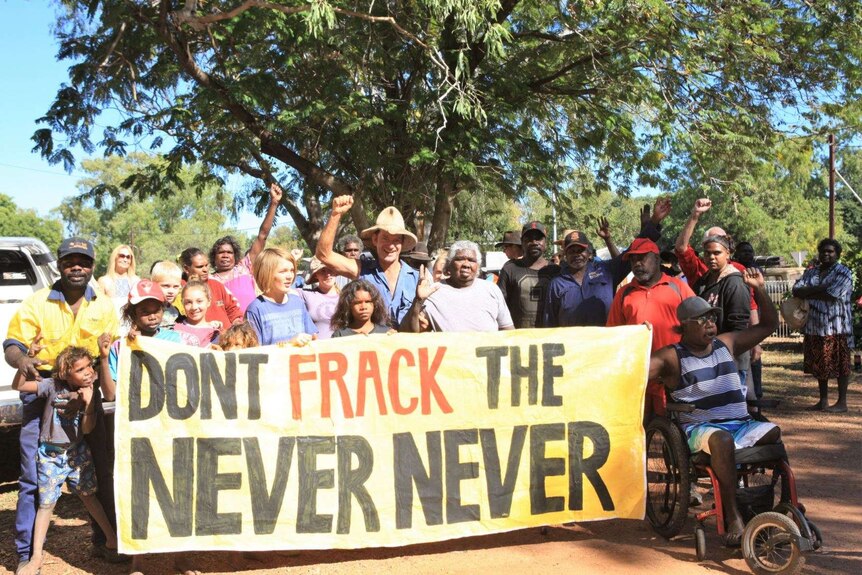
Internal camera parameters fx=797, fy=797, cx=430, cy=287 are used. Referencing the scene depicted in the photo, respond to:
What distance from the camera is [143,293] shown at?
4855mm

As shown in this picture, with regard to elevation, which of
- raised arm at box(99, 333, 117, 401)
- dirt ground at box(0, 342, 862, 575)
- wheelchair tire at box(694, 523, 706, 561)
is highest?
raised arm at box(99, 333, 117, 401)

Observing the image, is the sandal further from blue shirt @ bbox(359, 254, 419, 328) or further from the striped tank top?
blue shirt @ bbox(359, 254, 419, 328)

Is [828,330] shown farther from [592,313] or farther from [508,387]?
[508,387]

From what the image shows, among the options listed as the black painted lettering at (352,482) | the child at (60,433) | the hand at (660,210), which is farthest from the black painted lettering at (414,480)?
the hand at (660,210)

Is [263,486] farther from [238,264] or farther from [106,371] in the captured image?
[238,264]

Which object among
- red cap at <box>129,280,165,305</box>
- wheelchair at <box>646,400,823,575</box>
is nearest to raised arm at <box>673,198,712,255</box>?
wheelchair at <box>646,400,823,575</box>

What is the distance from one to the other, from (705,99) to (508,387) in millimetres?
8412

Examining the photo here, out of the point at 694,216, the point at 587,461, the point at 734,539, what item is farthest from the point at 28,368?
the point at 694,216

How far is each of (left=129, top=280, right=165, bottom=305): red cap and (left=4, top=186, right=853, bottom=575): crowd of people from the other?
0.03 ft

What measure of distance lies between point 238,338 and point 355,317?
75 centimetres

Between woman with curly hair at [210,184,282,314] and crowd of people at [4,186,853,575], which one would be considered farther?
woman with curly hair at [210,184,282,314]

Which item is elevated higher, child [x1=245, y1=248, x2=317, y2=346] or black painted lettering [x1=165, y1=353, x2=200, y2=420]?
child [x1=245, y1=248, x2=317, y2=346]

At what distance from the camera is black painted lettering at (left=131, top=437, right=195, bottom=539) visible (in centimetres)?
458

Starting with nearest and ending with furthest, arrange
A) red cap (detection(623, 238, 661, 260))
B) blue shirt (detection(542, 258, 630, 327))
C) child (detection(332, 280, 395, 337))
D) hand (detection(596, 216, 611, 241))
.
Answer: child (detection(332, 280, 395, 337))
red cap (detection(623, 238, 661, 260))
blue shirt (detection(542, 258, 630, 327))
hand (detection(596, 216, 611, 241))
